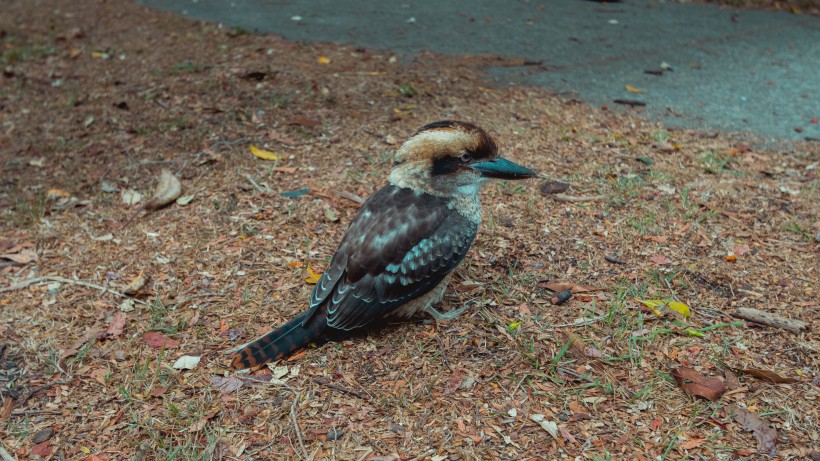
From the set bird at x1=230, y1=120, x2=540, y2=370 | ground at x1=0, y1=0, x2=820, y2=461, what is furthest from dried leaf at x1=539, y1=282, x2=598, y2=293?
bird at x1=230, y1=120, x2=540, y2=370

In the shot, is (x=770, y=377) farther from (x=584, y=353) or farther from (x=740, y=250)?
(x=740, y=250)

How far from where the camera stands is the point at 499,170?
4055mm

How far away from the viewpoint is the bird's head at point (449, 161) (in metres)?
3.91

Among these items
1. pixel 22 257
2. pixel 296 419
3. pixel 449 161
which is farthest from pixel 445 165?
pixel 22 257

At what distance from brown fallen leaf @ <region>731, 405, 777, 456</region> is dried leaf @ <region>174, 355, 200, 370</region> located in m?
2.68

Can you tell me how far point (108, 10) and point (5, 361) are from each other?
7.22 m

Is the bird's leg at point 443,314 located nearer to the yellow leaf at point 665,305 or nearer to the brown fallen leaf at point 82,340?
the yellow leaf at point 665,305

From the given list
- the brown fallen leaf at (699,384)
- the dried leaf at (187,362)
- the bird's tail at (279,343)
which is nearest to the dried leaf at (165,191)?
the dried leaf at (187,362)

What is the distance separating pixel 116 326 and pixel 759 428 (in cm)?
339

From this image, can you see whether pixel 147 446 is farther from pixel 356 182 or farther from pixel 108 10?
pixel 108 10

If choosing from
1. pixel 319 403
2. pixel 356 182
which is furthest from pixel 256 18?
pixel 319 403

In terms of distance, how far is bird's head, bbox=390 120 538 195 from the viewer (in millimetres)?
3914

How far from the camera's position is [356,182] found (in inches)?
207

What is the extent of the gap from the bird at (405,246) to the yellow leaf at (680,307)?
111 cm
